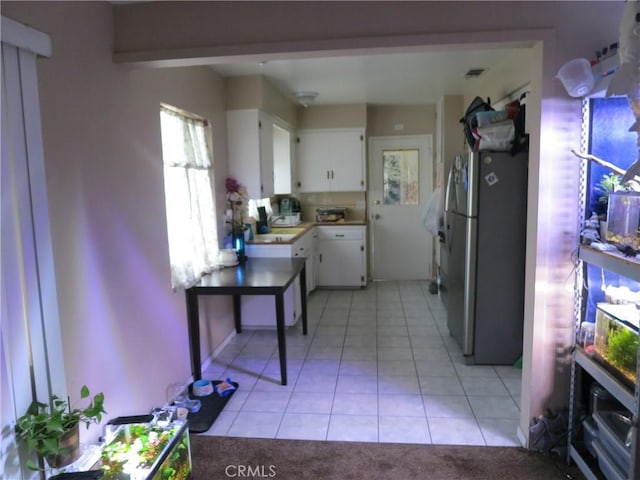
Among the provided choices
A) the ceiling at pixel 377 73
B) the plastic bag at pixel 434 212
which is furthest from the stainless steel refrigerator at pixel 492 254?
the plastic bag at pixel 434 212

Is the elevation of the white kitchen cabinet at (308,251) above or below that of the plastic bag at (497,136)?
below

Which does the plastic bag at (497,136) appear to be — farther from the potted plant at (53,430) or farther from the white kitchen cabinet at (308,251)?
the potted plant at (53,430)

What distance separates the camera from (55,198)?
6.03ft

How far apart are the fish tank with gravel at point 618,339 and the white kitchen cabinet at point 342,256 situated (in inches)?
145

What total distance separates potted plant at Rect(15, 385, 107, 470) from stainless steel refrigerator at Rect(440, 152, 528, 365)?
2.49m

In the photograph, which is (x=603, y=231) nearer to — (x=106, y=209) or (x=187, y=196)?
(x=106, y=209)

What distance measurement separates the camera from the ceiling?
3482 millimetres

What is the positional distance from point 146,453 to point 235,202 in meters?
2.40

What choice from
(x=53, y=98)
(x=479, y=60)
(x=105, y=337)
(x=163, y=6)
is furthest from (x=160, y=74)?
(x=479, y=60)

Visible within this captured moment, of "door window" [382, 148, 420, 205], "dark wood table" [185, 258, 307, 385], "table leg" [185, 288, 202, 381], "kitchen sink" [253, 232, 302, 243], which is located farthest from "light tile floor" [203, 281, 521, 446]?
"door window" [382, 148, 420, 205]

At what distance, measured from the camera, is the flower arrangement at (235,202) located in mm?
3871

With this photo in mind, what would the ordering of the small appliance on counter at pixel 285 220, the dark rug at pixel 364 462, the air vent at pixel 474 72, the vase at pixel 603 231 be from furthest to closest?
the small appliance on counter at pixel 285 220 → the air vent at pixel 474 72 → the dark rug at pixel 364 462 → the vase at pixel 603 231

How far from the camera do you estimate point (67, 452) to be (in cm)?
163

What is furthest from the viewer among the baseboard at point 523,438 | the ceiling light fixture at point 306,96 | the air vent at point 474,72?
the ceiling light fixture at point 306,96
